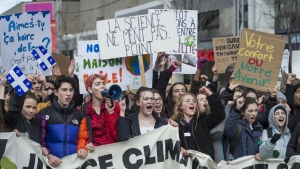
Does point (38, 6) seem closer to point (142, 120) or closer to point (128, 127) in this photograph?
point (142, 120)

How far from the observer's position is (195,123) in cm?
763

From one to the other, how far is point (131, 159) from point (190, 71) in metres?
3.57

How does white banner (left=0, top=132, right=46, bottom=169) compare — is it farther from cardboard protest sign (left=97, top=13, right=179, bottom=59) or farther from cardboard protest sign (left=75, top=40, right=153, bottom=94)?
cardboard protest sign (left=97, top=13, right=179, bottom=59)

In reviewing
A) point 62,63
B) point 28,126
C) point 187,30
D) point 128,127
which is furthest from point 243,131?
point 62,63

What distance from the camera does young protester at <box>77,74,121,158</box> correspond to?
7086 millimetres

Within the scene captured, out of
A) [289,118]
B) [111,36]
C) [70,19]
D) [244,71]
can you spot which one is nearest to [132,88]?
[111,36]

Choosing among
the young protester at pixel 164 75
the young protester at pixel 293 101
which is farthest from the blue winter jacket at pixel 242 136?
the young protester at pixel 164 75

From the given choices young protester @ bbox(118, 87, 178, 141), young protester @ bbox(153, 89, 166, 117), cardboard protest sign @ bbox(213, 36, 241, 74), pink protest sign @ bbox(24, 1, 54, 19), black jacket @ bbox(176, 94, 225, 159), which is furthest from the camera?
pink protest sign @ bbox(24, 1, 54, 19)

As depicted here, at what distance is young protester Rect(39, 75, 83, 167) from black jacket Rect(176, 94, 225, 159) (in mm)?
1280

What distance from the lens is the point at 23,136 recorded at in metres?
6.97

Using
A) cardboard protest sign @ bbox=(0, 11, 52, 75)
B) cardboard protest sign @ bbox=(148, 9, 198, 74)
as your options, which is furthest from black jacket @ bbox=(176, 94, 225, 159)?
cardboard protest sign @ bbox=(148, 9, 198, 74)

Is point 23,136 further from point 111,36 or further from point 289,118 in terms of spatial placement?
point 289,118

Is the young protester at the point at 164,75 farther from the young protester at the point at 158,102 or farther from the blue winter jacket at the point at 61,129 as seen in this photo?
the blue winter jacket at the point at 61,129

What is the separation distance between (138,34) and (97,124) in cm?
234
